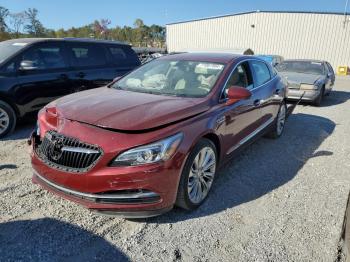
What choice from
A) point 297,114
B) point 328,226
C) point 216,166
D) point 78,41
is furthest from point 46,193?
point 297,114

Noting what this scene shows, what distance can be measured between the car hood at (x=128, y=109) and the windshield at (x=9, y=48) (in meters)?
2.57

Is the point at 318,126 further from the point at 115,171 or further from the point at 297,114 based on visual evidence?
the point at 115,171

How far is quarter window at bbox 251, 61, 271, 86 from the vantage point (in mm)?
4934

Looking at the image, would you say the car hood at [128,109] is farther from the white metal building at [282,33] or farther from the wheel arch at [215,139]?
the white metal building at [282,33]

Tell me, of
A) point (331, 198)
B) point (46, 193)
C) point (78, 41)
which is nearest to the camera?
point (46, 193)

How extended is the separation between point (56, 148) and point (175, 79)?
1785 millimetres

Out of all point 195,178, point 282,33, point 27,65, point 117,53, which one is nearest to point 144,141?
point 195,178

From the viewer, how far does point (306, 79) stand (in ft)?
32.3

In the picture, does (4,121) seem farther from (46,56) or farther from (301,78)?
(301,78)

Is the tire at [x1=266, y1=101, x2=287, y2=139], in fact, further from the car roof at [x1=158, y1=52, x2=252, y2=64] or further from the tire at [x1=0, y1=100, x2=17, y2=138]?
the tire at [x1=0, y1=100, x2=17, y2=138]

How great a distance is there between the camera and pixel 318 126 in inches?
289

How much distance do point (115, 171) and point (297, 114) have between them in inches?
278

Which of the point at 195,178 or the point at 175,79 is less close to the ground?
the point at 175,79

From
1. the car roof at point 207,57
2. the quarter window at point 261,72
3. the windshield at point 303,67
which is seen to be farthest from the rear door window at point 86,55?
the windshield at point 303,67
